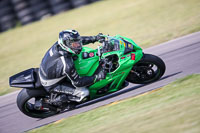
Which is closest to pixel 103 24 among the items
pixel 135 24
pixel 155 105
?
pixel 135 24

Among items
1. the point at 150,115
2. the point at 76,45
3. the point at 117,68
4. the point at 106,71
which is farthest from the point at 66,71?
the point at 150,115

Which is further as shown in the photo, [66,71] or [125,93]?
[125,93]

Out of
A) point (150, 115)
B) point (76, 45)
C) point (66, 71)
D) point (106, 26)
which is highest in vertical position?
point (106, 26)

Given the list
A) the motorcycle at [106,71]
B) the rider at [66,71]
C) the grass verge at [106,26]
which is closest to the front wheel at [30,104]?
the motorcycle at [106,71]

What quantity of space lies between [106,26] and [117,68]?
8955 millimetres

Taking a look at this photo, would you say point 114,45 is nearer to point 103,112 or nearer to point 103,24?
point 103,112

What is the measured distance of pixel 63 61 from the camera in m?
5.74

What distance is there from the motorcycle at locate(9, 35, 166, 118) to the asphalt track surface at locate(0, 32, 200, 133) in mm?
204

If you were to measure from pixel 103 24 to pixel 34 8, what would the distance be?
22.0 ft

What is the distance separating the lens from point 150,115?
4598 millimetres

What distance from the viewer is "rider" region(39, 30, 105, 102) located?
5.66 metres

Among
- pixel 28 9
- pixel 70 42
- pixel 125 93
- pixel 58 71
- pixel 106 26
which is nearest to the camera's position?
pixel 70 42

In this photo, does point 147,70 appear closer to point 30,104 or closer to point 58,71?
point 58,71

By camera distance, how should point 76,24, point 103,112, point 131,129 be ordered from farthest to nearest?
point 76,24, point 103,112, point 131,129
